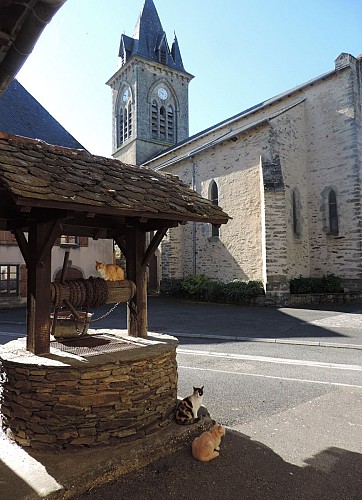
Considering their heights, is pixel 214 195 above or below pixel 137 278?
above

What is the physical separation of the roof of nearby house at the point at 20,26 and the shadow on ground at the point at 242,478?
3.31 metres

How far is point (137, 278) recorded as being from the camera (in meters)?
4.82

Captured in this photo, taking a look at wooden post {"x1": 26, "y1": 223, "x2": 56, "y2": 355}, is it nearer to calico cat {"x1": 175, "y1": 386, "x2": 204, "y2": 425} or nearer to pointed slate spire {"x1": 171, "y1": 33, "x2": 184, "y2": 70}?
calico cat {"x1": 175, "y1": 386, "x2": 204, "y2": 425}

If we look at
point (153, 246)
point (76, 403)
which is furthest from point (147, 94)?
point (76, 403)

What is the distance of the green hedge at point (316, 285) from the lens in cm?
1692

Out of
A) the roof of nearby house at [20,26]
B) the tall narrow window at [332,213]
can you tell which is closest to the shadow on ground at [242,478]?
the roof of nearby house at [20,26]

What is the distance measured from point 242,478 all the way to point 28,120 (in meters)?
18.1

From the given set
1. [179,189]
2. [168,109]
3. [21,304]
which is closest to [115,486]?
[179,189]

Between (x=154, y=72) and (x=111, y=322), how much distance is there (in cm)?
2722

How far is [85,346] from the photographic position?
14.2 ft

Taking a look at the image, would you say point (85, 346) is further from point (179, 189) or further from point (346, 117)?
point (346, 117)

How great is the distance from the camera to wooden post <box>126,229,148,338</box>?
4.82m

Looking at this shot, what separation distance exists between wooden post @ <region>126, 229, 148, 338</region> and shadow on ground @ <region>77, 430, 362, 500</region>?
1593 mm

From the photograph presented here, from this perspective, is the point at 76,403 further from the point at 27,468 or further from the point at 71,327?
the point at 71,327
